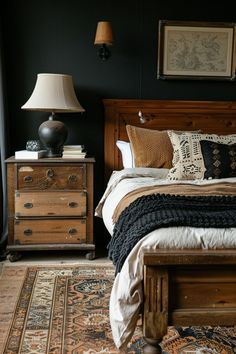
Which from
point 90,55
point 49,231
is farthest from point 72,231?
point 90,55

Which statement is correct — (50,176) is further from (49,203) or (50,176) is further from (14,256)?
(14,256)

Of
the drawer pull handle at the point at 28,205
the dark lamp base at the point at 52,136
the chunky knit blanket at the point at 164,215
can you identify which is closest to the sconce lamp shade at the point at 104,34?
the dark lamp base at the point at 52,136

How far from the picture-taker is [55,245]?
3633 mm

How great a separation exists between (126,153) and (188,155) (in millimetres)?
635

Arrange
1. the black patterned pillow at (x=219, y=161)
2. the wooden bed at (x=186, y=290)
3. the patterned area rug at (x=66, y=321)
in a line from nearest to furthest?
1. the wooden bed at (x=186, y=290)
2. the patterned area rug at (x=66, y=321)
3. the black patterned pillow at (x=219, y=161)

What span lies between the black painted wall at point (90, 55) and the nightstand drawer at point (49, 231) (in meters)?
0.56

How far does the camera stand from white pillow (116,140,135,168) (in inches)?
148

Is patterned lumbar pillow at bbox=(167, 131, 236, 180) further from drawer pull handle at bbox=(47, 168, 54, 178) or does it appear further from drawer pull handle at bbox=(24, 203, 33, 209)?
drawer pull handle at bbox=(24, 203, 33, 209)

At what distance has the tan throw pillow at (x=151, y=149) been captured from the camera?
3.63 m

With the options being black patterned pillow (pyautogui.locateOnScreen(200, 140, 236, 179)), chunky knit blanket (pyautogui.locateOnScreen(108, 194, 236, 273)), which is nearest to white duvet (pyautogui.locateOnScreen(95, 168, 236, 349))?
chunky knit blanket (pyautogui.locateOnScreen(108, 194, 236, 273))

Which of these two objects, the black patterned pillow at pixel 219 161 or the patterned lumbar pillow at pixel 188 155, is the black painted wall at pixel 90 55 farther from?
the black patterned pillow at pixel 219 161

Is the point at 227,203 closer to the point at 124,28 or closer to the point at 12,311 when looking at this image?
the point at 12,311

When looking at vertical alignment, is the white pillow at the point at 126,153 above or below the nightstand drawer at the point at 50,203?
above

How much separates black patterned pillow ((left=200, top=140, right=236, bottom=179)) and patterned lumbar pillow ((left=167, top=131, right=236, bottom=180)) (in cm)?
4
